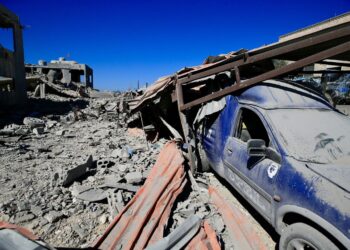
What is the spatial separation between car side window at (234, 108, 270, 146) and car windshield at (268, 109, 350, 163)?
2.61ft

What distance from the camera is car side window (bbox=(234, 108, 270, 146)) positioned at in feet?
14.4

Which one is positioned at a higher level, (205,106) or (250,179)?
(205,106)

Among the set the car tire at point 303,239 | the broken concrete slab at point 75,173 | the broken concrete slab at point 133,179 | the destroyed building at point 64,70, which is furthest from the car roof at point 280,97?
the destroyed building at point 64,70

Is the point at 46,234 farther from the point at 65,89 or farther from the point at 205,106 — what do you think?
the point at 65,89

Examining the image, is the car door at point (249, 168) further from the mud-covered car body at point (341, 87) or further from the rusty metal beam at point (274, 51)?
the mud-covered car body at point (341, 87)

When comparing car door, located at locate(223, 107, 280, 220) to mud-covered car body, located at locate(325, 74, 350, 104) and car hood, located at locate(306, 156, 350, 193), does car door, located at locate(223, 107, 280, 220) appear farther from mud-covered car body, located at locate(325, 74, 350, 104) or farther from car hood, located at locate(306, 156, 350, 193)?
mud-covered car body, located at locate(325, 74, 350, 104)

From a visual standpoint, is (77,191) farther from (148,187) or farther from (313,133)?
(313,133)

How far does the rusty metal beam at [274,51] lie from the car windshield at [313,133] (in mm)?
1096

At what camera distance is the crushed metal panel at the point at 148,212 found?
3.15 m

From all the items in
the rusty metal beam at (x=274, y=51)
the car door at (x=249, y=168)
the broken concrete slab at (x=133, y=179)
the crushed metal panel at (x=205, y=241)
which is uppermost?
the rusty metal beam at (x=274, y=51)

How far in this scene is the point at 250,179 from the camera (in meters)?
3.53

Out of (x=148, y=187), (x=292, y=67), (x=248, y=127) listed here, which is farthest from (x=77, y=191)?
(x=292, y=67)

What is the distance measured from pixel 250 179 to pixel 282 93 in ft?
5.16

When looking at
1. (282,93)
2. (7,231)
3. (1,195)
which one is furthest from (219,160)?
(1,195)
